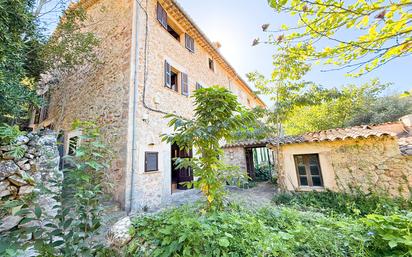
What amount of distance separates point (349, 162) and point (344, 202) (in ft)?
4.28

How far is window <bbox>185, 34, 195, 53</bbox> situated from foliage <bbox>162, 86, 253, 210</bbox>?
628 centimetres

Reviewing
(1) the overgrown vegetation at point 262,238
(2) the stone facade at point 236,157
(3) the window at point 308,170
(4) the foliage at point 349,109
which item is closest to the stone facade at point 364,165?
(3) the window at point 308,170

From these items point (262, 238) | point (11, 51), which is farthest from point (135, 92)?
point (262, 238)

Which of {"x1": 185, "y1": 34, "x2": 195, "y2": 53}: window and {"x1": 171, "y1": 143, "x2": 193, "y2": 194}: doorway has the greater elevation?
{"x1": 185, "y1": 34, "x2": 195, "y2": 53}: window

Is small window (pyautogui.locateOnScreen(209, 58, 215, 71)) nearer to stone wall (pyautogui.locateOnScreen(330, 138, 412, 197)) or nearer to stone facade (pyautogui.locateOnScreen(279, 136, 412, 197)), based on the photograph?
stone facade (pyautogui.locateOnScreen(279, 136, 412, 197))

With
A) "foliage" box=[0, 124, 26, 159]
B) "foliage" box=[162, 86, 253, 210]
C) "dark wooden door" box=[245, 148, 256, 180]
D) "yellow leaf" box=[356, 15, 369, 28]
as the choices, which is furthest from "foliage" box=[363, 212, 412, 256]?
"dark wooden door" box=[245, 148, 256, 180]

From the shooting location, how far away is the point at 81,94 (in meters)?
6.66

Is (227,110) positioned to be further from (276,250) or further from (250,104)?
(250,104)

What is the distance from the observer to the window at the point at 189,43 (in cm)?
807

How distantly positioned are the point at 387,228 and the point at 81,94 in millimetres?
8939

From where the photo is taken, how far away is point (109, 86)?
573 cm

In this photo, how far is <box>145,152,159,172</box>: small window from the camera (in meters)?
5.20

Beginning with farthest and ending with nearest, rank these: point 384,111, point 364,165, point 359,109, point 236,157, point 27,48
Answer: point 359,109, point 384,111, point 236,157, point 364,165, point 27,48

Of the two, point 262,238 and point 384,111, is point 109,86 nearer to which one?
point 262,238
